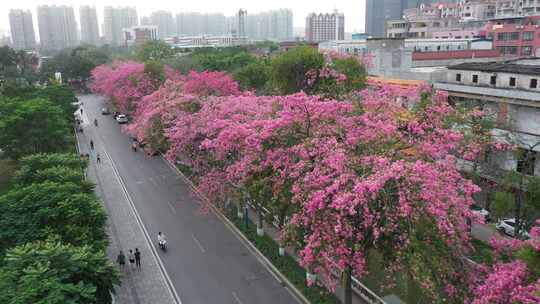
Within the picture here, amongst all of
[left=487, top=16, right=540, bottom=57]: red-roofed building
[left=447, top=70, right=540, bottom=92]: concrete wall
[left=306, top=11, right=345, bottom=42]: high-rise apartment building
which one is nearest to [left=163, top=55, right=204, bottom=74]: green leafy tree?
[left=487, top=16, right=540, bottom=57]: red-roofed building

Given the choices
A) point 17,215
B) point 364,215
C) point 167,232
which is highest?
point 364,215

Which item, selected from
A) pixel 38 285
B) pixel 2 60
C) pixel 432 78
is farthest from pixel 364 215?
pixel 2 60

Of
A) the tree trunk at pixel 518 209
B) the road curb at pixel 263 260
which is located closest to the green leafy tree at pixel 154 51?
the road curb at pixel 263 260

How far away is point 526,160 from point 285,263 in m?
12.5

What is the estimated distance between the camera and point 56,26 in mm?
185750

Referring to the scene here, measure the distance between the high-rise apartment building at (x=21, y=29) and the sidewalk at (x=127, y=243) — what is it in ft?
533

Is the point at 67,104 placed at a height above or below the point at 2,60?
below

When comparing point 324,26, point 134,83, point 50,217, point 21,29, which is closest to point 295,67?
point 134,83

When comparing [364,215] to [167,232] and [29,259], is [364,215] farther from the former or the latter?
[167,232]

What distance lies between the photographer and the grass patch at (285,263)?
1630cm

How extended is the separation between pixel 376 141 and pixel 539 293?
712 cm

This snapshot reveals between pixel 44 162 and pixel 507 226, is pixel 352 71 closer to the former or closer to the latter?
pixel 507 226

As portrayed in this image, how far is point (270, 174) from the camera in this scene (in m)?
16.3

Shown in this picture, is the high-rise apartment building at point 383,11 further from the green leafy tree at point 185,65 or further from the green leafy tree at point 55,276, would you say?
the green leafy tree at point 55,276
